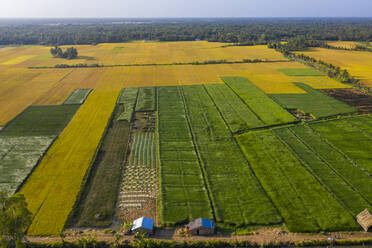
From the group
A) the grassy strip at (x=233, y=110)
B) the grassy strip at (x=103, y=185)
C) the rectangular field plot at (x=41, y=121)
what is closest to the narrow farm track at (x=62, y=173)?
the grassy strip at (x=103, y=185)

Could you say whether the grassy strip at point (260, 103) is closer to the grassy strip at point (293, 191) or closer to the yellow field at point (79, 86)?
the yellow field at point (79, 86)

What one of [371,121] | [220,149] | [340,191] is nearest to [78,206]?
[220,149]

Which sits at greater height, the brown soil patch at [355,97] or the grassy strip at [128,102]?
the brown soil patch at [355,97]

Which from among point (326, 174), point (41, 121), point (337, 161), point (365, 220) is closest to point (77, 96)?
point (41, 121)

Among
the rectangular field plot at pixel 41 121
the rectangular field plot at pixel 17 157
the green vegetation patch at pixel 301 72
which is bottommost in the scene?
the rectangular field plot at pixel 17 157

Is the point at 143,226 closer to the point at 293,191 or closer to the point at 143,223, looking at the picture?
the point at 143,223

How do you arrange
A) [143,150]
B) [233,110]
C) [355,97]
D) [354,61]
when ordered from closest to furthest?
[143,150] → [233,110] → [355,97] → [354,61]

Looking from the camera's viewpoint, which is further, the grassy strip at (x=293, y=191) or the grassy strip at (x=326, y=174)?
the grassy strip at (x=326, y=174)
